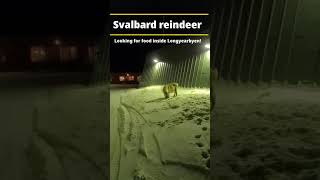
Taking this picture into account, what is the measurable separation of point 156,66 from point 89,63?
6.76ft

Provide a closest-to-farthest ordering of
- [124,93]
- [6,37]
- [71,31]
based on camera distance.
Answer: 1. [124,93]
2. [71,31]
3. [6,37]

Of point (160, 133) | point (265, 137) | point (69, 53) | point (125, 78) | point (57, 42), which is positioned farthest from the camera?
point (57, 42)

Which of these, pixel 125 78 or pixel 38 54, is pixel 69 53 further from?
pixel 125 78

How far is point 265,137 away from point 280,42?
139 inches

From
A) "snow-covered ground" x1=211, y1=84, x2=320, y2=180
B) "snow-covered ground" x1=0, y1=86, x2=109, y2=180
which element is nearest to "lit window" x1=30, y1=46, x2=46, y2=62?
"snow-covered ground" x1=0, y1=86, x2=109, y2=180

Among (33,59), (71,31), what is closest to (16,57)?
(33,59)

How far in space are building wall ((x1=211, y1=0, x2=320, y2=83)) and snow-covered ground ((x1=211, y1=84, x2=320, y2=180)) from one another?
136 cm

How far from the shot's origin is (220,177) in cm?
307

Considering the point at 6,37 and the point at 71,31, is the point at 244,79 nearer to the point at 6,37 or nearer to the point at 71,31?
the point at 71,31

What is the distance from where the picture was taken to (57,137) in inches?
162

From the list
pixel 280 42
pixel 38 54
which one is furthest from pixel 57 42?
pixel 280 42

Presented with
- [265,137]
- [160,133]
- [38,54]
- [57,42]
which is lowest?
[265,137]

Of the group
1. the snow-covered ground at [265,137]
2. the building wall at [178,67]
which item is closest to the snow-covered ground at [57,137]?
the building wall at [178,67]

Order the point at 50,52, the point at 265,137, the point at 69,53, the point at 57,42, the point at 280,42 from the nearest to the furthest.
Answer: the point at 265,137 → the point at 50,52 → the point at 69,53 → the point at 57,42 → the point at 280,42
